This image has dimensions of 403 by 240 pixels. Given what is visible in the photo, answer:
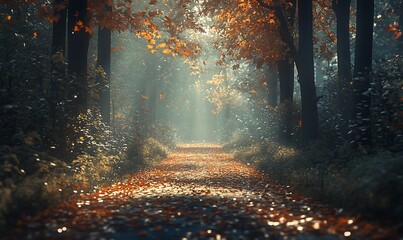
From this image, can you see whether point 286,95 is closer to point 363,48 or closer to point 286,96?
A: point 286,96

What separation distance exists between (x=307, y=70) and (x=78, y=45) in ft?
26.9

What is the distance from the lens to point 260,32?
2073 cm

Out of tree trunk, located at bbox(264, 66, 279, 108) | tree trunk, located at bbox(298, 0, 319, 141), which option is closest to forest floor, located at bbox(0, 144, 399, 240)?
tree trunk, located at bbox(298, 0, 319, 141)

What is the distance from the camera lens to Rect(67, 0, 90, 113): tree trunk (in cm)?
1418

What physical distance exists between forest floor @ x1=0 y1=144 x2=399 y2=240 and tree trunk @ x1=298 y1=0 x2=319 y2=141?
6.63 m

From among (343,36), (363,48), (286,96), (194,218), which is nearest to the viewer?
(194,218)

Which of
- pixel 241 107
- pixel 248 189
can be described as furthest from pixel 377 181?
pixel 241 107

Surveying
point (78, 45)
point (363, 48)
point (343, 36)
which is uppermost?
point (343, 36)

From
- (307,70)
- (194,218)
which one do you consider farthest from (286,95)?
(194,218)

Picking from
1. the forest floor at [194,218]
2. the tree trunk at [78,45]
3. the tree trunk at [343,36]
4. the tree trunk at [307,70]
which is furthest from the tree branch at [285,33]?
the forest floor at [194,218]

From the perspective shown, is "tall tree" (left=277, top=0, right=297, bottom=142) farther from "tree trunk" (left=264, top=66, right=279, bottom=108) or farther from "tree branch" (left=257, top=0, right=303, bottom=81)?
"tree trunk" (left=264, top=66, right=279, bottom=108)

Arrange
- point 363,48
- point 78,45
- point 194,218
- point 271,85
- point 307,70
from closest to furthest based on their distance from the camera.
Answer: point 194,218, point 363,48, point 78,45, point 307,70, point 271,85

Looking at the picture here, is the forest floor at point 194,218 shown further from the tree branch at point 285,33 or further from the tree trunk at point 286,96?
the tree trunk at point 286,96

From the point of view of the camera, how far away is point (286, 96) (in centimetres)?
2417
